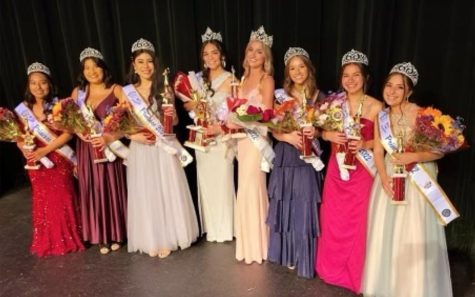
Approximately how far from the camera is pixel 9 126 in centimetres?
300

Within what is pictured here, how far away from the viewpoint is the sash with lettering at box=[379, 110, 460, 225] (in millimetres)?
2264

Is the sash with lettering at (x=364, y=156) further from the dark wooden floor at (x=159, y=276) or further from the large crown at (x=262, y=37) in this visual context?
the dark wooden floor at (x=159, y=276)

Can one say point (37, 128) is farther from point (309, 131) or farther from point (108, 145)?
point (309, 131)

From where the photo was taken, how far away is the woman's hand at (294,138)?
103 inches

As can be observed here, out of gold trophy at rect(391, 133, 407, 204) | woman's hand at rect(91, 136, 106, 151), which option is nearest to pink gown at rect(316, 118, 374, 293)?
gold trophy at rect(391, 133, 407, 204)

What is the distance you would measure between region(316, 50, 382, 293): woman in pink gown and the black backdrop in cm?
61

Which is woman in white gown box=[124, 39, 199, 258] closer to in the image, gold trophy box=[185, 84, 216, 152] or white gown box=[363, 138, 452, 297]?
gold trophy box=[185, 84, 216, 152]

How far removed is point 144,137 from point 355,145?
1357mm

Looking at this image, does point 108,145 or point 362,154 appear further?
point 108,145

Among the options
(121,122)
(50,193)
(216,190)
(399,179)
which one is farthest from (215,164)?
(399,179)

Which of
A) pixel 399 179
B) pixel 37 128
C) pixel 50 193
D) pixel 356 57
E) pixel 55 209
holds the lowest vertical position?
pixel 55 209

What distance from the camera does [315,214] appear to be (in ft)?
8.99

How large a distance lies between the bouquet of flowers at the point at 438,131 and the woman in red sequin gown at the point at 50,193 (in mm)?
2260

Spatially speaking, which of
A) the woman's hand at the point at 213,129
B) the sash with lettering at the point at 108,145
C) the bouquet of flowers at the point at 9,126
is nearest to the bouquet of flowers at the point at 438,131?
the woman's hand at the point at 213,129
